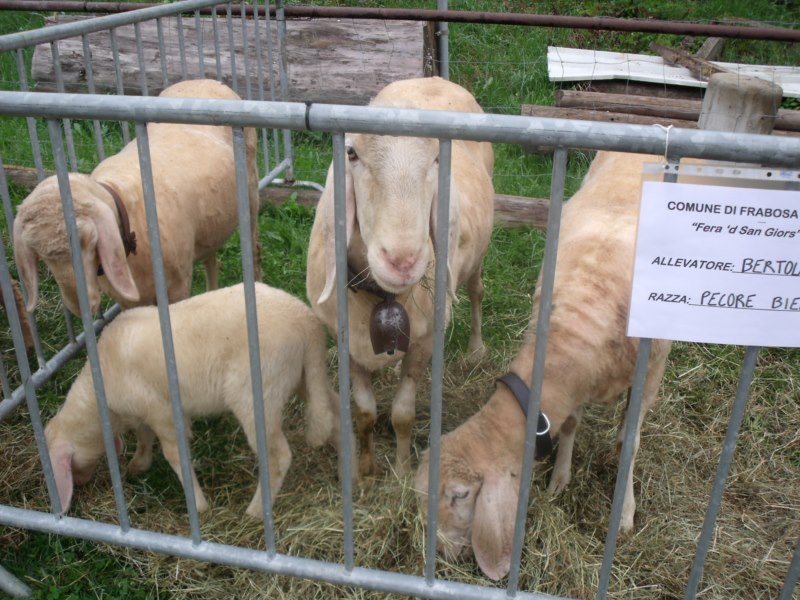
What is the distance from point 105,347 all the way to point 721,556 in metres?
2.59

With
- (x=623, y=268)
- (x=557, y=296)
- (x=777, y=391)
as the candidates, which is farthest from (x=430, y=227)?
(x=777, y=391)

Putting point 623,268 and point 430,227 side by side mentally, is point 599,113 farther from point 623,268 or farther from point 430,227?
point 430,227

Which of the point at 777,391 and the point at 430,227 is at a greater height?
the point at 430,227

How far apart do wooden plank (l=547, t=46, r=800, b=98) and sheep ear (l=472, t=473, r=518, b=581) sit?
17.8 ft

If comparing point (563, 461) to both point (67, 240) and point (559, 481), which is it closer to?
point (559, 481)

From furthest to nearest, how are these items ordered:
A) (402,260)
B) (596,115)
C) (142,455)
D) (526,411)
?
(596,115)
(142,455)
(526,411)
(402,260)

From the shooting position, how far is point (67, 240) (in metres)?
2.86

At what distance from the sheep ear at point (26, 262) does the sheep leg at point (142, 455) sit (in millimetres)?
746

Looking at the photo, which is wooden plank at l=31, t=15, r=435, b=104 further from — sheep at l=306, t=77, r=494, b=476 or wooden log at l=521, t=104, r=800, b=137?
sheep at l=306, t=77, r=494, b=476

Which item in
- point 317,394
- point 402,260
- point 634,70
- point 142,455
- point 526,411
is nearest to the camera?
point 402,260

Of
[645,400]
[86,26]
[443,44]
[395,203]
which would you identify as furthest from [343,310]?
[443,44]

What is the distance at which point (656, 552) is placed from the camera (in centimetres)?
296

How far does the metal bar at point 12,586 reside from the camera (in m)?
2.72

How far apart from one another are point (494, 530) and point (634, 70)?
6028 mm
